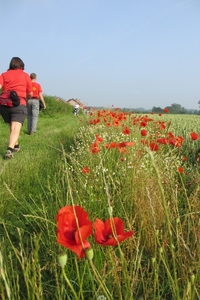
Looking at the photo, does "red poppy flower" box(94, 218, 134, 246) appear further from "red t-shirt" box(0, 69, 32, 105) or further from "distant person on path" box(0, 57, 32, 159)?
"red t-shirt" box(0, 69, 32, 105)

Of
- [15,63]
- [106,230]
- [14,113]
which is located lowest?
[106,230]

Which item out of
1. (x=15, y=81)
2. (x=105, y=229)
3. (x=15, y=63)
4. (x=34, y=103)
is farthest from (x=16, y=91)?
(x=105, y=229)

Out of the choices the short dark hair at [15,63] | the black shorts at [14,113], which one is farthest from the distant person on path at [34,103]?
the black shorts at [14,113]

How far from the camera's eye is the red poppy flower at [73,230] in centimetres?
78

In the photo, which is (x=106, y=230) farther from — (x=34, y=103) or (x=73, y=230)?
(x=34, y=103)

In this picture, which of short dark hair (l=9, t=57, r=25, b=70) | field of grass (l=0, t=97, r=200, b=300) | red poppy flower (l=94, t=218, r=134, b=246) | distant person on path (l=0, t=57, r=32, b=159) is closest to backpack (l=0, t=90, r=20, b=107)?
distant person on path (l=0, t=57, r=32, b=159)

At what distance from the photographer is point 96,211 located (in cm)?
244

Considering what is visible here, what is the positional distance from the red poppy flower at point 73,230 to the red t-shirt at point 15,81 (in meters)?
5.10

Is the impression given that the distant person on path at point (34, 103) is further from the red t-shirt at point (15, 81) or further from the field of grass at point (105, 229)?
the field of grass at point (105, 229)

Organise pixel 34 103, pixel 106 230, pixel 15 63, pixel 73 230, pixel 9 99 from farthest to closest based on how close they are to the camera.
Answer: pixel 34 103, pixel 15 63, pixel 9 99, pixel 106 230, pixel 73 230

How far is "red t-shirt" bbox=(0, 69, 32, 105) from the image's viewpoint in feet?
18.7

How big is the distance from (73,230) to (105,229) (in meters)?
0.15

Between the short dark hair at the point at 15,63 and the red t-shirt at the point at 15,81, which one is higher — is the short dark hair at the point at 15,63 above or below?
above

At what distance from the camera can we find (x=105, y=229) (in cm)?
96
